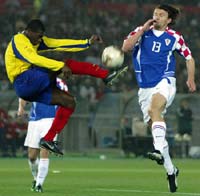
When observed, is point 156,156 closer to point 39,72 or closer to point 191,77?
point 191,77

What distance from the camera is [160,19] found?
15180mm

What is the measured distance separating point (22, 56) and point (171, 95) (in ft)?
7.66

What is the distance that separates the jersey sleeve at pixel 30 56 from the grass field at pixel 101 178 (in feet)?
6.36

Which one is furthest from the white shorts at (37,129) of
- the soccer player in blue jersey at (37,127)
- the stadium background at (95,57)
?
the stadium background at (95,57)

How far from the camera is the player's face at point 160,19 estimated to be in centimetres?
1513

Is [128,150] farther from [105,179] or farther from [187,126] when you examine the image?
[105,179]

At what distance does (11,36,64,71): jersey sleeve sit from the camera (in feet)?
48.3

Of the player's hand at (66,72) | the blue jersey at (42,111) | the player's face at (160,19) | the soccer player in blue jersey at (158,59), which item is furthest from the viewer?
the blue jersey at (42,111)

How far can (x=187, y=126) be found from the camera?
1244 inches

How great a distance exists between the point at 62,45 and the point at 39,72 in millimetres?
678

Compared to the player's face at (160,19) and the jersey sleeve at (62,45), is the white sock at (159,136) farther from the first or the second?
the jersey sleeve at (62,45)

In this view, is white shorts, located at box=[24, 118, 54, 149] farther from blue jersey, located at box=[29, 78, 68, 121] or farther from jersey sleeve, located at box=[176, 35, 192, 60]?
jersey sleeve, located at box=[176, 35, 192, 60]

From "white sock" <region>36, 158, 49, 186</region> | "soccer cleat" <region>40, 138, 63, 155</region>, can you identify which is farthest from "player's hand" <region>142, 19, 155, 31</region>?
"white sock" <region>36, 158, 49, 186</region>

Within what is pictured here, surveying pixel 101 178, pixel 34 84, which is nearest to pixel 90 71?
pixel 34 84
